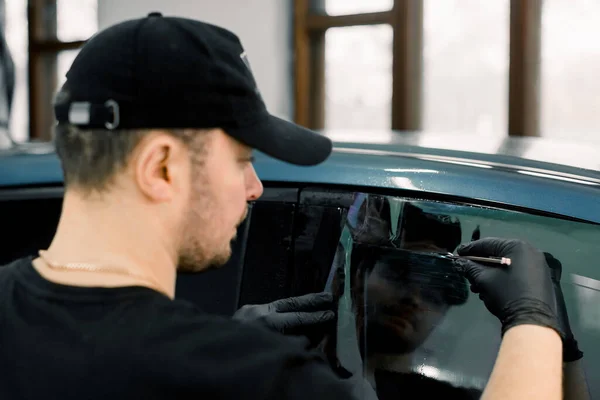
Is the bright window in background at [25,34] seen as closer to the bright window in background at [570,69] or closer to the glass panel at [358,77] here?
the glass panel at [358,77]

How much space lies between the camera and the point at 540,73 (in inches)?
125

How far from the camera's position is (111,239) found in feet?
2.29

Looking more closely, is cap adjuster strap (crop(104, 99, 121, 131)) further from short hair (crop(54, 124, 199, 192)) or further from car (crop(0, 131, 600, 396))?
car (crop(0, 131, 600, 396))

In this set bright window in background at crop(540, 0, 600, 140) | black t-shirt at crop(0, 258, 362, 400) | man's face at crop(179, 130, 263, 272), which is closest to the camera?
black t-shirt at crop(0, 258, 362, 400)

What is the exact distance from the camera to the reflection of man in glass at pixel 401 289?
2.98 feet

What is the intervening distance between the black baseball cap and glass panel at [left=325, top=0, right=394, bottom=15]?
2.97 m

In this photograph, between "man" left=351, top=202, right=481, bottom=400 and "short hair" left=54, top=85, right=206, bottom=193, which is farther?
"man" left=351, top=202, right=481, bottom=400

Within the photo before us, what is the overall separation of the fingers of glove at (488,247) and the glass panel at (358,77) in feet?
9.24

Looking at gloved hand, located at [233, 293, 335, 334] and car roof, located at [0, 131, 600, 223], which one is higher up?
car roof, located at [0, 131, 600, 223]

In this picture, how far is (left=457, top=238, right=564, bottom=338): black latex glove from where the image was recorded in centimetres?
82

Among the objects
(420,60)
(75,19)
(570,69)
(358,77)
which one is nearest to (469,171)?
(570,69)

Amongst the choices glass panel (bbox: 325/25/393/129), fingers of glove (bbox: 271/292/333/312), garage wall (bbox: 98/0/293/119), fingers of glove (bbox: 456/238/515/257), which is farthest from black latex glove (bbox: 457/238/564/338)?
garage wall (bbox: 98/0/293/119)

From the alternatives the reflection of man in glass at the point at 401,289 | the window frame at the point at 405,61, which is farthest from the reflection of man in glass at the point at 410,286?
the window frame at the point at 405,61

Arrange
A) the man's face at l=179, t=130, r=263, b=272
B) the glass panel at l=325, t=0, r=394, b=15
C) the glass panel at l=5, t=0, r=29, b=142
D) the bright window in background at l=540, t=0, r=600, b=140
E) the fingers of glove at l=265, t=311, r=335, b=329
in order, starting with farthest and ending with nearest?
the glass panel at l=5, t=0, r=29, b=142 → the glass panel at l=325, t=0, r=394, b=15 → the bright window in background at l=540, t=0, r=600, b=140 → the fingers of glove at l=265, t=311, r=335, b=329 → the man's face at l=179, t=130, r=263, b=272
